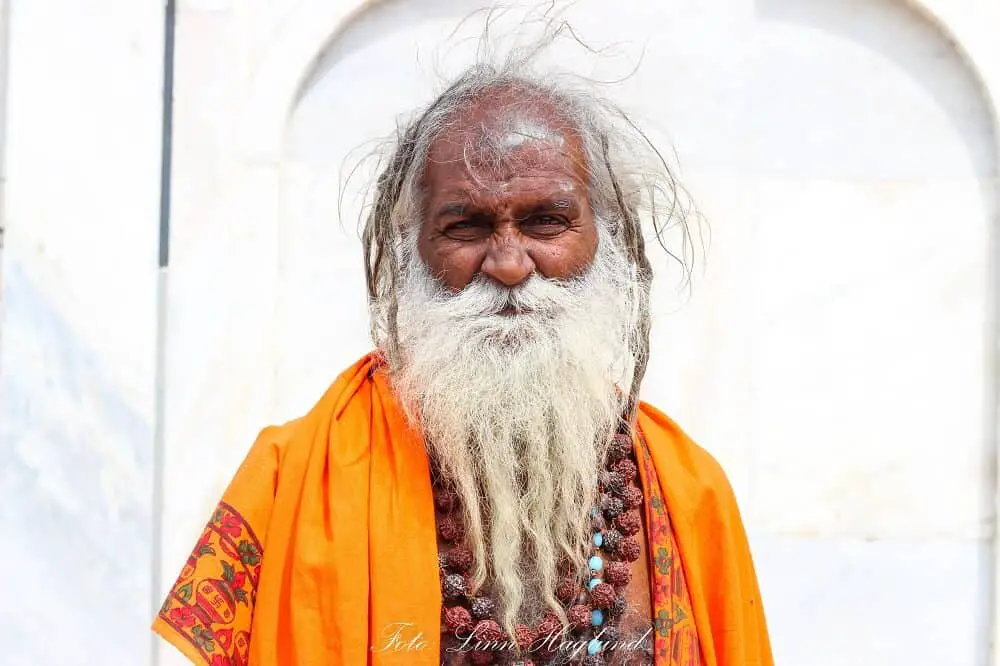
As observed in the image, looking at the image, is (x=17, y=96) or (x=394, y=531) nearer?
(x=394, y=531)

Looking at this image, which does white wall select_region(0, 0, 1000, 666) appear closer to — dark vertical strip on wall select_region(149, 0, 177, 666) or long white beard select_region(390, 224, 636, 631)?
dark vertical strip on wall select_region(149, 0, 177, 666)

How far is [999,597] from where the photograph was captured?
348cm

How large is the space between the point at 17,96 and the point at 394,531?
7.09 feet

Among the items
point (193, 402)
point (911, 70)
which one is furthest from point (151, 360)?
point (911, 70)

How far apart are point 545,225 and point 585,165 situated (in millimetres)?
192

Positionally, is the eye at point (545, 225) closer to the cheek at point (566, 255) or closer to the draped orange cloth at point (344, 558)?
the cheek at point (566, 255)

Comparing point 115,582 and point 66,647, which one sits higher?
point 115,582

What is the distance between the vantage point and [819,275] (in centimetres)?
352

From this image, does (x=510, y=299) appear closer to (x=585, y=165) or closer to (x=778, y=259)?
(x=585, y=165)

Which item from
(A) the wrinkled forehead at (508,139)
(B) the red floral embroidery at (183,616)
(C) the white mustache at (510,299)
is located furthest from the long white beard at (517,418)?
(B) the red floral embroidery at (183,616)

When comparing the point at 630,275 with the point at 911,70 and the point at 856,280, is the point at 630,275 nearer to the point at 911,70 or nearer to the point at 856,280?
the point at 856,280

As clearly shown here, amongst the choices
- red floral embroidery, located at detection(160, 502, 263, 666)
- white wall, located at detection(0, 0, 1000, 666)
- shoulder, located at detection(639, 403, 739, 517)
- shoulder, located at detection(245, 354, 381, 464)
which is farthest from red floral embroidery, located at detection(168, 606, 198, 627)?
white wall, located at detection(0, 0, 1000, 666)

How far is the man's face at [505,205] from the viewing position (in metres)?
2.08

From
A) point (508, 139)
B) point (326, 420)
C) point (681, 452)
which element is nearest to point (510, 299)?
point (508, 139)
